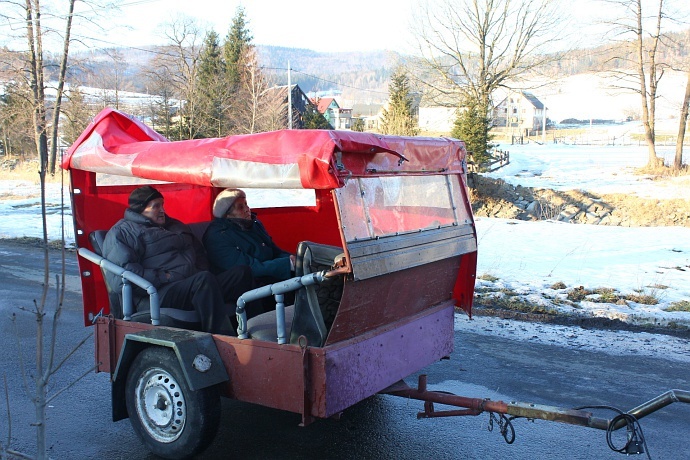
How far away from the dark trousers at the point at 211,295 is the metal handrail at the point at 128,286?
168 mm

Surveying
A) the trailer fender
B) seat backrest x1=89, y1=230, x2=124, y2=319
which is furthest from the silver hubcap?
seat backrest x1=89, y1=230, x2=124, y2=319

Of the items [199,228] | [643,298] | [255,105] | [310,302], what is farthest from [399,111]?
[310,302]

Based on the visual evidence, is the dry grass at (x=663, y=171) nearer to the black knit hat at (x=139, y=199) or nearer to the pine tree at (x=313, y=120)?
the pine tree at (x=313, y=120)

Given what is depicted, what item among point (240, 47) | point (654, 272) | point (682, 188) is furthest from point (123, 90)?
point (654, 272)

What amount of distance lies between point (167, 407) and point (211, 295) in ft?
2.74

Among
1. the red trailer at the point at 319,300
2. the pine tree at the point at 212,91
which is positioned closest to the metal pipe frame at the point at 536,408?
the red trailer at the point at 319,300

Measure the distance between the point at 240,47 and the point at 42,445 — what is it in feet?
158

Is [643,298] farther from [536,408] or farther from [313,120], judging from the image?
[313,120]

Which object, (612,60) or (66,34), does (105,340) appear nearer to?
(66,34)

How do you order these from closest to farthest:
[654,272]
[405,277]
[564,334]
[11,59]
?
[405,277]
[564,334]
[654,272]
[11,59]

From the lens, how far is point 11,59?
3055 cm

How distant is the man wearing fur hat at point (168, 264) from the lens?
15.3ft

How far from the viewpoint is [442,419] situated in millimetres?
4992

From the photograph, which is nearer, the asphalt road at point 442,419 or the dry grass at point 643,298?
the asphalt road at point 442,419
